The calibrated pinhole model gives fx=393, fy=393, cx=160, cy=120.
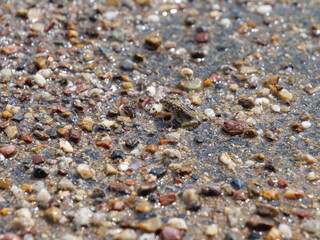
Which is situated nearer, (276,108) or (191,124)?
(191,124)

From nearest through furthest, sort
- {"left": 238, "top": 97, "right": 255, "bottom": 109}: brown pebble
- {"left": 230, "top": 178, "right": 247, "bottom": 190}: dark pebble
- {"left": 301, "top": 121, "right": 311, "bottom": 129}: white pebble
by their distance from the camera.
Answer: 1. {"left": 230, "top": 178, "right": 247, "bottom": 190}: dark pebble
2. {"left": 301, "top": 121, "right": 311, "bottom": 129}: white pebble
3. {"left": 238, "top": 97, "right": 255, "bottom": 109}: brown pebble

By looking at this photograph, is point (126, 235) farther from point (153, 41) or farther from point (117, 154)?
point (153, 41)

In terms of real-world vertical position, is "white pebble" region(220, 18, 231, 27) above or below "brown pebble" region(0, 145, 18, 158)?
above

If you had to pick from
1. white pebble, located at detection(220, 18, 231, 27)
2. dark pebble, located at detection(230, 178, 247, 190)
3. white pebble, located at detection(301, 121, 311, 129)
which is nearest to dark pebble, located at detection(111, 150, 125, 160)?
dark pebble, located at detection(230, 178, 247, 190)

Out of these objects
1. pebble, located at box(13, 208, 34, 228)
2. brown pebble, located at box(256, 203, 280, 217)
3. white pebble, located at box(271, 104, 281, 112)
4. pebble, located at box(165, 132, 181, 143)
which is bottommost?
pebble, located at box(13, 208, 34, 228)

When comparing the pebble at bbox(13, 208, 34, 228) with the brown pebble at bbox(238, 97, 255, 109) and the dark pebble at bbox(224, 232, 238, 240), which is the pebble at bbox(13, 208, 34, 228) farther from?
the brown pebble at bbox(238, 97, 255, 109)

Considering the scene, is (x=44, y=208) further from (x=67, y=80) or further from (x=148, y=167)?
(x=67, y=80)

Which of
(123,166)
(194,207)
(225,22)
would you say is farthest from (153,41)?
(194,207)
